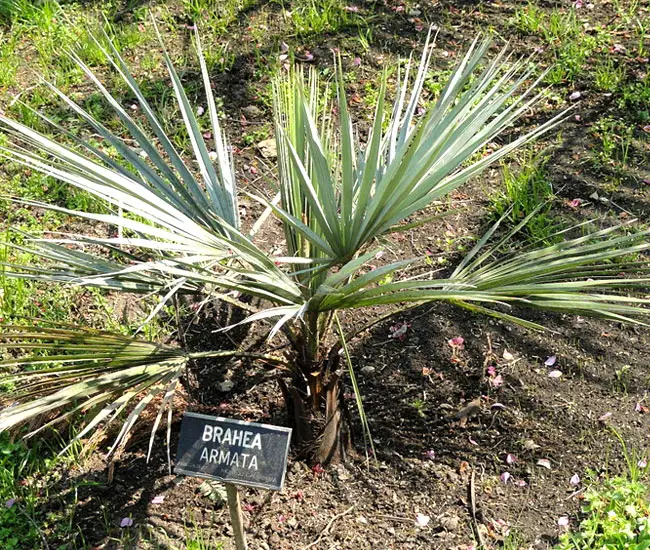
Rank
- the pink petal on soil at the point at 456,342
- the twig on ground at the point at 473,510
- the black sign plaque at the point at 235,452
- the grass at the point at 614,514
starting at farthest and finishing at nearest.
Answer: the pink petal on soil at the point at 456,342 → the twig on ground at the point at 473,510 → the grass at the point at 614,514 → the black sign plaque at the point at 235,452

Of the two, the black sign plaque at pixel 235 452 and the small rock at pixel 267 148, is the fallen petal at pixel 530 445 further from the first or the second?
the small rock at pixel 267 148

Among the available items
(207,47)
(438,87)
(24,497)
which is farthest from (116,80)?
(24,497)

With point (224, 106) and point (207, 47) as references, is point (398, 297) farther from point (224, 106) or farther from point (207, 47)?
point (207, 47)

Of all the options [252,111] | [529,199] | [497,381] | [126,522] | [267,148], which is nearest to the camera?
[126,522]

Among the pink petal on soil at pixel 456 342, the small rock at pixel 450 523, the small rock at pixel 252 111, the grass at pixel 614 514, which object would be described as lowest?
the small rock at pixel 450 523

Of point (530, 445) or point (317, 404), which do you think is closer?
point (317, 404)

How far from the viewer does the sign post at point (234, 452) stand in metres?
2.21

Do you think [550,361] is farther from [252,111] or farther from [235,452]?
[252,111]

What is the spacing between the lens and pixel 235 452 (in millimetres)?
2232

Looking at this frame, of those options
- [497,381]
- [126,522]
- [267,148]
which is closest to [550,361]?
[497,381]

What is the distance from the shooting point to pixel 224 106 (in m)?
4.40

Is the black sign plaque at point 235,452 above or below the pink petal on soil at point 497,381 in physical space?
below

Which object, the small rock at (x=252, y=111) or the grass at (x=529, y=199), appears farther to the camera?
the small rock at (x=252, y=111)

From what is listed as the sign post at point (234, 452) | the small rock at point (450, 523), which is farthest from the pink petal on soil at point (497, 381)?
the sign post at point (234, 452)
